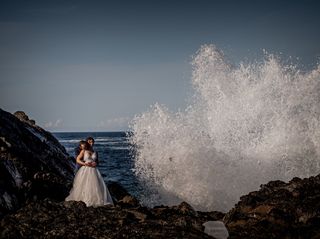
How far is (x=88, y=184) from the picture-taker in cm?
897

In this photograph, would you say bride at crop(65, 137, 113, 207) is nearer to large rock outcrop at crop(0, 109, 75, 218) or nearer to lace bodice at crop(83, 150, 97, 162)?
lace bodice at crop(83, 150, 97, 162)

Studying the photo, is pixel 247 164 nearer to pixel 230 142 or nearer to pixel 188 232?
pixel 230 142

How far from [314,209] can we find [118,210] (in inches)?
181

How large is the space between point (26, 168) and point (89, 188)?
2161mm

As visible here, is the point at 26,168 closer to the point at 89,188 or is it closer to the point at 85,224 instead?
the point at 89,188

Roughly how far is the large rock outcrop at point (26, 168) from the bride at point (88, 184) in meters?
1.17

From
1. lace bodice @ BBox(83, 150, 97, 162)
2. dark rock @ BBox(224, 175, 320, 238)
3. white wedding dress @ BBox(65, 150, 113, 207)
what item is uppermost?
lace bodice @ BBox(83, 150, 97, 162)

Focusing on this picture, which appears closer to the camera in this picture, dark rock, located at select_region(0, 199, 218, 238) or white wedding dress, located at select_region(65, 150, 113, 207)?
dark rock, located at select_region(0, 199, 218, 238)

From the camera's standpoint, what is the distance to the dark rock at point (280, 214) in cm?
700

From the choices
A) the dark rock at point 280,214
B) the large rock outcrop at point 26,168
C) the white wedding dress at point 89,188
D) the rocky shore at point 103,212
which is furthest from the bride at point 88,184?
the dark rock at point 280,214

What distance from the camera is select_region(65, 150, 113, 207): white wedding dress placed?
8930 millimetres

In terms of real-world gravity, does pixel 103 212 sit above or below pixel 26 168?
below

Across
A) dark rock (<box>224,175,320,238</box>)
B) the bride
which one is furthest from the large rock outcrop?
dark rock (<box>224,175,320,238</box>)

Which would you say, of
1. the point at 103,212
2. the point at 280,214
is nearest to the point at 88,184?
the point at 103,212
